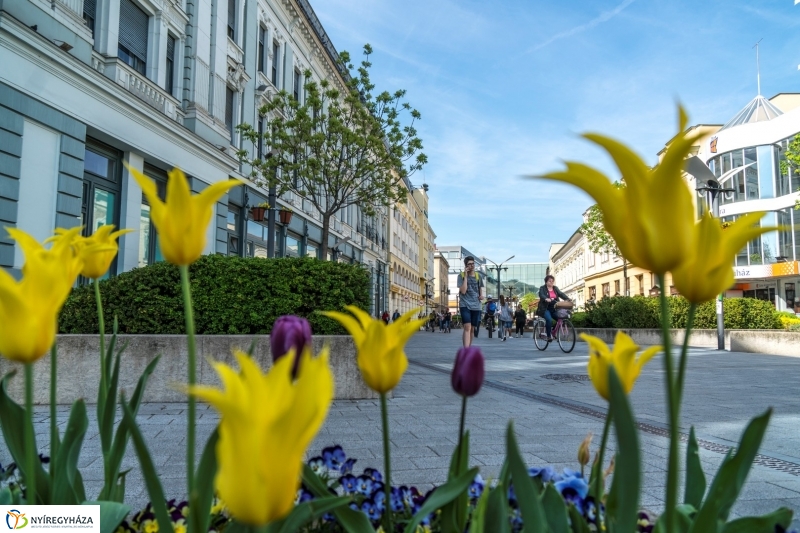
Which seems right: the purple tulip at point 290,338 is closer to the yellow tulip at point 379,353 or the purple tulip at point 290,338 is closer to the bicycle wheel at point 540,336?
the yellow tulip at point 379,353

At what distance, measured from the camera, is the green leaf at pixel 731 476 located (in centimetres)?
77

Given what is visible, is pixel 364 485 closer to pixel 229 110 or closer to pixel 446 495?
pixel 446 495

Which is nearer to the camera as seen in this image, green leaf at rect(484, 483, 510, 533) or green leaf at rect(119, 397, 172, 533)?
green leaf at rect(119, 397, 172, 533)

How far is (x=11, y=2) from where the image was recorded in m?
9.46

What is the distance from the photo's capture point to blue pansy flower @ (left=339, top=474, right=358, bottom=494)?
59.1 inches

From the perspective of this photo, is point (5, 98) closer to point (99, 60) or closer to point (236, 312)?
point (99, 60)

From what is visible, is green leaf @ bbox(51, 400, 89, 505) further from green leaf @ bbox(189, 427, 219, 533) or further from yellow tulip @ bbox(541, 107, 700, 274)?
yellow tulip @ bbox(541, 107, 700, 274)

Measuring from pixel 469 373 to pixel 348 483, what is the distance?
760mm

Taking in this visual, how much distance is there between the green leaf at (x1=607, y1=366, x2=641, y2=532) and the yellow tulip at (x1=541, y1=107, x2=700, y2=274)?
0.16m

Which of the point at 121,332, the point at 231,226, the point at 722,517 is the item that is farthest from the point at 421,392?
the point at 231,226

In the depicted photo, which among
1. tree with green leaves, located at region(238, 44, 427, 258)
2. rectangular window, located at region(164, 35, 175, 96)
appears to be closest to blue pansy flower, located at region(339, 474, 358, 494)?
tree with green leaves, located at region(238, 44, 427, 258)

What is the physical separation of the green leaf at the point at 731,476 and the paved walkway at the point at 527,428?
1735mm

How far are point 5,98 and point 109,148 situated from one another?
336cm

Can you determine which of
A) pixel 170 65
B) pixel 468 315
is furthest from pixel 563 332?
pixel 170 65
